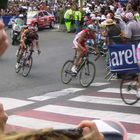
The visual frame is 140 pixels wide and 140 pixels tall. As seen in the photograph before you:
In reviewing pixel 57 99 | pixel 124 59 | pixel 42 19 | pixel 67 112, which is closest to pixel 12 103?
pixel 57 99

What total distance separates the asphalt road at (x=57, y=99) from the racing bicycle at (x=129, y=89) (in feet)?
0.47

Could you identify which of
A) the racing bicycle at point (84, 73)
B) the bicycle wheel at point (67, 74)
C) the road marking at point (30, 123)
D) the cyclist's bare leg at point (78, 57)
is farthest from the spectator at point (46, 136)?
Result: the bicycle wheel at point (67, 74)

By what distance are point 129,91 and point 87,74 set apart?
2.75 meters

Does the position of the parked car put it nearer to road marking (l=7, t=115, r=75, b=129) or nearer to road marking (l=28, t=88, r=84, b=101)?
road marking (l=28, t=88, r=84, b=101)

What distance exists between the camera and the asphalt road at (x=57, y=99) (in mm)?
9695

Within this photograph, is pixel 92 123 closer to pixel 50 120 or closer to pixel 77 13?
pixel 50 120

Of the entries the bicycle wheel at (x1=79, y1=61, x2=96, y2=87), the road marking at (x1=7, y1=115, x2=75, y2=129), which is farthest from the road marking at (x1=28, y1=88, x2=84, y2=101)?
the road marking at (x1=7, y1=115, x2=75, y2=129)

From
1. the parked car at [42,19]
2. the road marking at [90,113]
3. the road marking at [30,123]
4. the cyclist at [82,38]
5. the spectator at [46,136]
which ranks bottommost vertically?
the parked car at [42,19]

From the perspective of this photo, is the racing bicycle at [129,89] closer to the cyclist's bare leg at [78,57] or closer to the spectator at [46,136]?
the cyclist's bare leg at [78,57]

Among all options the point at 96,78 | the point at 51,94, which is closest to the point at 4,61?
the point at 96,78

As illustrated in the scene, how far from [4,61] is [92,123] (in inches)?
679

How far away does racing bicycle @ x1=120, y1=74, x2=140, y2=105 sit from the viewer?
10.9 m

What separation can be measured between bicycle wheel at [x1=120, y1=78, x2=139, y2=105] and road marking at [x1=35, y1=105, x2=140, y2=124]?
3.13 feet

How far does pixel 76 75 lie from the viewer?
14008mm
